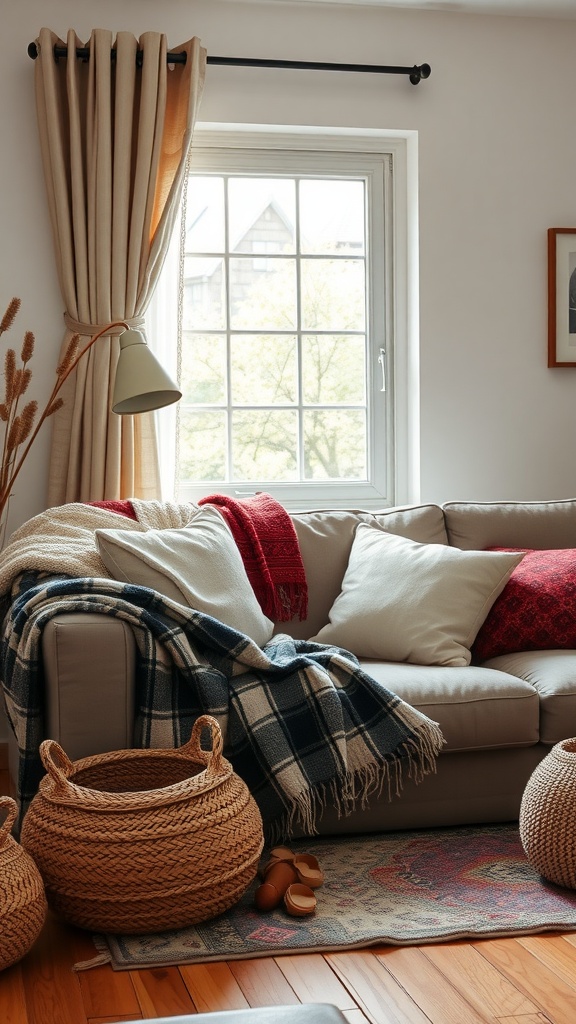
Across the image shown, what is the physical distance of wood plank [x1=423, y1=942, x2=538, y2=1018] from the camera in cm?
171

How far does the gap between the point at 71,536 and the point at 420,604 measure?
38.0 inches

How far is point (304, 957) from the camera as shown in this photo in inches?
74.5

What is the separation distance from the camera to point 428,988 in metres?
1.77

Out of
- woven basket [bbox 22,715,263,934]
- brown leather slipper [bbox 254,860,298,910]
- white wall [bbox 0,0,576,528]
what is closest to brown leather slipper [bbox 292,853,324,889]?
brown leather slipper [bbox 254,860,298,910]

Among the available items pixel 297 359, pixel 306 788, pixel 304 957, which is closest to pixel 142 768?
pixel 306 788

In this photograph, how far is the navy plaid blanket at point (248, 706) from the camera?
224cm

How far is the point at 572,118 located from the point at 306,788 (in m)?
2.75

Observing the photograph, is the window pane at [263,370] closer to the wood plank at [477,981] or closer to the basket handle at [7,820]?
the basket handle at [7,820]

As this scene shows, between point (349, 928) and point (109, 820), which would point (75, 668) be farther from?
point (349, 928)

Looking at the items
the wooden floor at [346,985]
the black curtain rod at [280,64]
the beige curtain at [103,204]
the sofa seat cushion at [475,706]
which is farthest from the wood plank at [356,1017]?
the black curtain rod at [280,64]

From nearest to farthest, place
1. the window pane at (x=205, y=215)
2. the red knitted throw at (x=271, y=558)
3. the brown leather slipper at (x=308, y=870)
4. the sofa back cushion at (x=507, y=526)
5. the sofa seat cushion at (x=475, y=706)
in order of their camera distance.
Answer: the brown leather slipper at (x=308, y=870) → the sofa seat cushion at (x=475, y=706) → the red knitted throw at (x=271, y=558) → the sofa back cushion at (x=507, y=526) → the window pane at (x=205, y=215)

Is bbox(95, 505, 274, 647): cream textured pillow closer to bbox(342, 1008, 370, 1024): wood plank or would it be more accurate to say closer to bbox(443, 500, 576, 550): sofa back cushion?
bbox(443, 500, 576, 550): sofa back cushion

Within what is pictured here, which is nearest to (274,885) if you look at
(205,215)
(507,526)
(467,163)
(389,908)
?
(389,908)

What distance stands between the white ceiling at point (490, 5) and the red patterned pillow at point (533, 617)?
208cm
